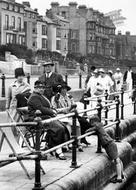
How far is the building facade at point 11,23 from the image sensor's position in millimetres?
78688

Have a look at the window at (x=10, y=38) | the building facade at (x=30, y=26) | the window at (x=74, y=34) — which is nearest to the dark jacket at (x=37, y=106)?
the window at (x=10, y=38)

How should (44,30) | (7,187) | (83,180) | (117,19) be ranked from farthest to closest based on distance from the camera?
1. (117,19)
2. (44,30)
3. (83,180)
4. (7,187)

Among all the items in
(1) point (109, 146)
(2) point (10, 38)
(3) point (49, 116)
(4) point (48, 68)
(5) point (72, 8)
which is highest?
(5) point (72, 8)

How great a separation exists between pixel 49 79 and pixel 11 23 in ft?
235

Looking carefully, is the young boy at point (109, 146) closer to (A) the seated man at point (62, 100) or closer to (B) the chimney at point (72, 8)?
(A) the seated man at point (62, 100)

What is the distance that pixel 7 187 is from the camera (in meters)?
7.31

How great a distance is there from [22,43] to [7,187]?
77.6 metres

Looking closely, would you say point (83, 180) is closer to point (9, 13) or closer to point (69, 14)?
point (9, 13)

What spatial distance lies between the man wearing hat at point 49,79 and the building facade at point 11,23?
66.3 meters

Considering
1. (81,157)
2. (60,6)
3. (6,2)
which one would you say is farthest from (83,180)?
(60,6)

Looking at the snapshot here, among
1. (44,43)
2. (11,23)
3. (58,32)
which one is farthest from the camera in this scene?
(58,32)

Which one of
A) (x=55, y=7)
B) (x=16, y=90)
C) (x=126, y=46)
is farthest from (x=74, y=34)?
(x=16, y=90)

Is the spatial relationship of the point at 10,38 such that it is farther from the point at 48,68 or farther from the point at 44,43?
the point at 48,68

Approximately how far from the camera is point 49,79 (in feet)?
38.6
